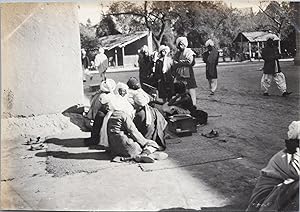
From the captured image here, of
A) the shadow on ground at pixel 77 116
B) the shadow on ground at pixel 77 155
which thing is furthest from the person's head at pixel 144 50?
the shadow on ground at pixel 77 155

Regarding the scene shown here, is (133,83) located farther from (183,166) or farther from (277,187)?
(277,187)

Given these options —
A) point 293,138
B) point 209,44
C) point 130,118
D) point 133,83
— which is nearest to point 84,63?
point 133,83

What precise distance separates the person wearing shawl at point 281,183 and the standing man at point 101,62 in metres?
1.01

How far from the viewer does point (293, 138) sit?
2068mm

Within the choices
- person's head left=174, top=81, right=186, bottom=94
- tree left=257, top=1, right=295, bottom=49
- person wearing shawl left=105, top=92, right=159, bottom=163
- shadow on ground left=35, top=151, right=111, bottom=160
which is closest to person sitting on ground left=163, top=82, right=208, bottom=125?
person's head left=174, top=81, right=186, bottom=94

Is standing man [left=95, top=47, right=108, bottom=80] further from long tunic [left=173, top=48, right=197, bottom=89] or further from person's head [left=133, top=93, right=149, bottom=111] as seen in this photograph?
long tunic [left=173, top=48, right=197, bottom=89]

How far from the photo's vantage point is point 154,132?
232cm

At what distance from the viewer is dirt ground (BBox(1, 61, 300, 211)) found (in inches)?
84.2

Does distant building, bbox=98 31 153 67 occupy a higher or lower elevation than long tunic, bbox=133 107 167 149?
higher

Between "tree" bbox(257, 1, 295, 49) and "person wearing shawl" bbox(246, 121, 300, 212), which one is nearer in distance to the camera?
"person wearing shawl" bbox(246, 121, 300, 212)

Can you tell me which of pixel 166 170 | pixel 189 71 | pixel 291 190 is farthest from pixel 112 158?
pixel 291 190

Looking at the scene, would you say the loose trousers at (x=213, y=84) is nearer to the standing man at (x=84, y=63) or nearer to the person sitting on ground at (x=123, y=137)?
the person sitting on ground at (x=123, y=137)

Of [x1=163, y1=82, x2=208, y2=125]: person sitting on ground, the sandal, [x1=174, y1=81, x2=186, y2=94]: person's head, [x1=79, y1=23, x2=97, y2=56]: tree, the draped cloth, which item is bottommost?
the draped cloth

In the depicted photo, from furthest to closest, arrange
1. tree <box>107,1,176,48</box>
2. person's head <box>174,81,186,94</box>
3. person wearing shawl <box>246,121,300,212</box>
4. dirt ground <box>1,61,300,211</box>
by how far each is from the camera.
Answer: person's head <box>174,81,186,94</box>
tree <box>107,1,176,48</box>
dirt ground <box>1,61,300,211</box>
person wearing shawl <box>246,121,300,212</box>
